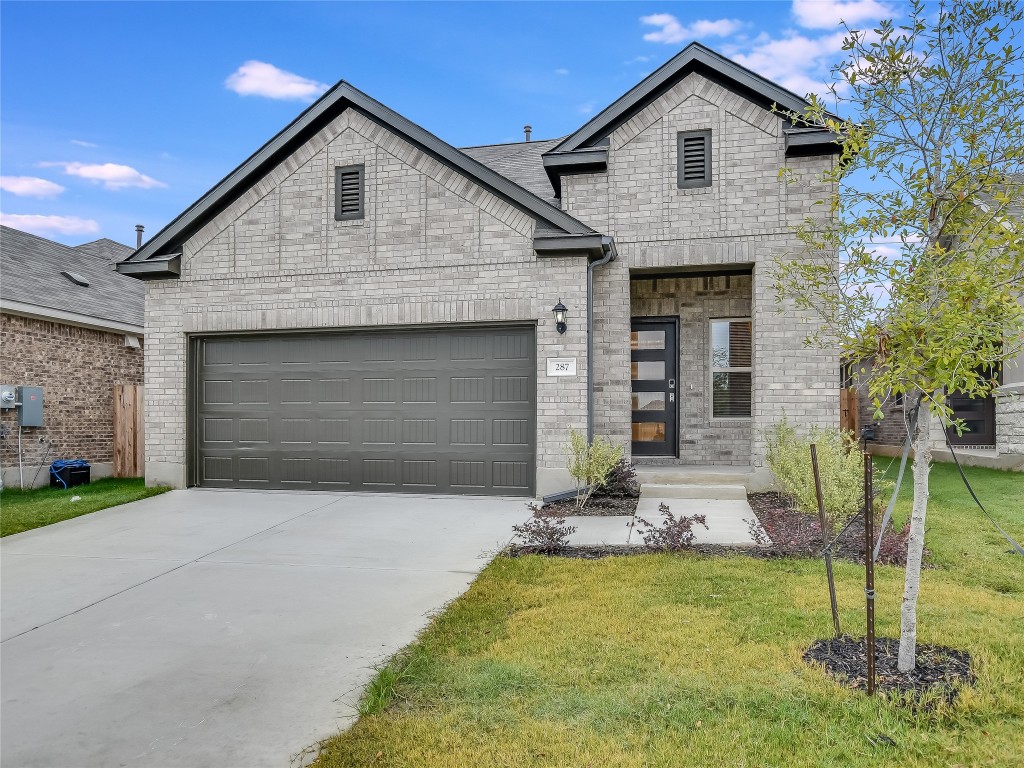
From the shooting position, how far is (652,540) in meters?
6.45

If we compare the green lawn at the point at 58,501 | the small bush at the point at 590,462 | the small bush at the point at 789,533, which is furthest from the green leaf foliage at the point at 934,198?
the green lawn at the point at 58,501

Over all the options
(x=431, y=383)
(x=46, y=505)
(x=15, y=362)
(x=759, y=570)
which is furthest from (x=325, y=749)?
(x=15, y=362)

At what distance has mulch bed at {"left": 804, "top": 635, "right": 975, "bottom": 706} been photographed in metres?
3.16

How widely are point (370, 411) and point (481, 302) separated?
242cm

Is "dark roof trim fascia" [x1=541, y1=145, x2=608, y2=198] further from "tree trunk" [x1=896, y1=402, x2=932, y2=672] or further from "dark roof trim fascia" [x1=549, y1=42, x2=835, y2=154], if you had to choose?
"tree trunk" [x1=896, y1=402, x2=932, y2=672]

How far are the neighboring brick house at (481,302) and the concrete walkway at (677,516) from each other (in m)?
1.28

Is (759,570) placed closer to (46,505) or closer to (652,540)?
(652,540)

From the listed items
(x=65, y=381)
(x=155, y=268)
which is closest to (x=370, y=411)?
(x=155, y=268)

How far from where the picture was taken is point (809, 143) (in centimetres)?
926

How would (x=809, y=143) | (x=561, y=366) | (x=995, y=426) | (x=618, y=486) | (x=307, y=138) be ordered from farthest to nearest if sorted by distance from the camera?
(x=995, y=426) → (x=307, y=138) → (x=809, y=143) → (x=561, y=366) → (x=618, y=486)

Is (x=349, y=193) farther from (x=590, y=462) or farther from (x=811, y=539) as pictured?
(x=811, y=539)

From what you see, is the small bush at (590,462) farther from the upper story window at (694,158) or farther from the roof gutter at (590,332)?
the upper story window at (694,158)

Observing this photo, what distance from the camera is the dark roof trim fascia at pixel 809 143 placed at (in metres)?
9.24

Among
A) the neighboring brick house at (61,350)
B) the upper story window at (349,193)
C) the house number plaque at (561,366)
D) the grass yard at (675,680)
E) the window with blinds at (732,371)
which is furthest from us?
the neighboring brick house at (61,350)
